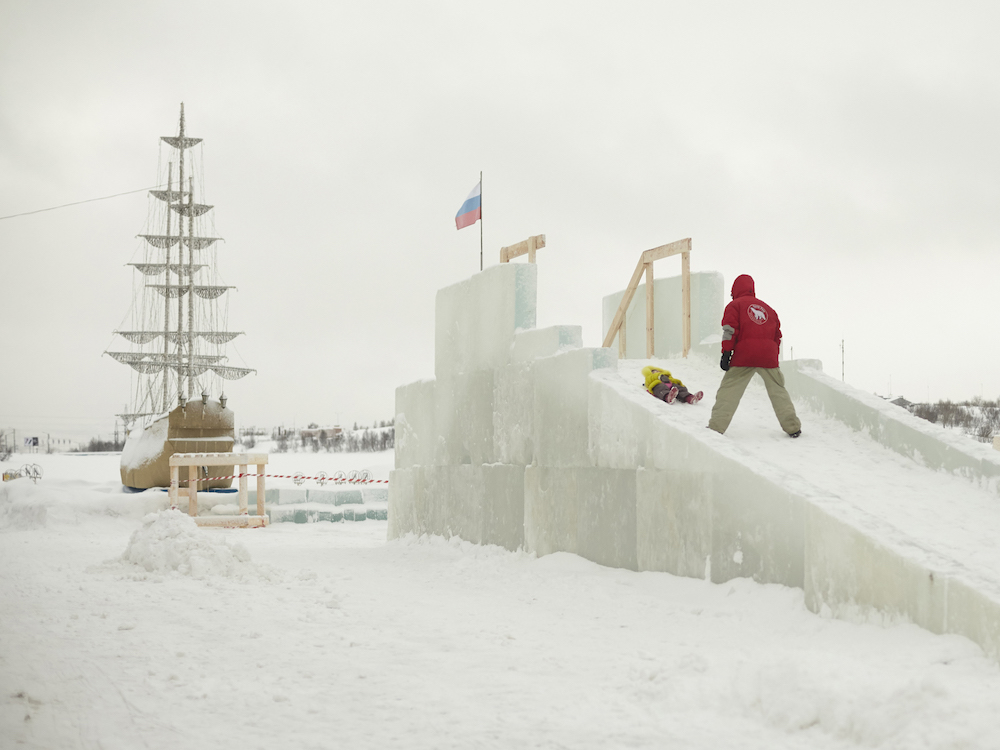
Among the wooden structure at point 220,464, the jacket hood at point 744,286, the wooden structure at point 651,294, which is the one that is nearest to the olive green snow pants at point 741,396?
the jacket hood at point 744,286

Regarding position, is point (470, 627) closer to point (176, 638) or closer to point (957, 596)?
point (176, 638)

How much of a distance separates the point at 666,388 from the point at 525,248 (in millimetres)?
3290

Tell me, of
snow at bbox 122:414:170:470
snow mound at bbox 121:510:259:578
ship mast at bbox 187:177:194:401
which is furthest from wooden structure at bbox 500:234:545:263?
ship mast at bbox 187:177:194:401

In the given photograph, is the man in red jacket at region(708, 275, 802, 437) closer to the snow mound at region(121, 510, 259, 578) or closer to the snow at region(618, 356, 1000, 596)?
the snow at region(618, 356, 1000, 596)

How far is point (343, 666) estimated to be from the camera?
527 centimetres

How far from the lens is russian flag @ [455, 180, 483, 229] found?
12.5m

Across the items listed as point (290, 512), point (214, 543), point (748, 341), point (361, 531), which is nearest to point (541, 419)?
point (748, 341)

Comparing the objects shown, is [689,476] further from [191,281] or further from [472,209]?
[191,281]

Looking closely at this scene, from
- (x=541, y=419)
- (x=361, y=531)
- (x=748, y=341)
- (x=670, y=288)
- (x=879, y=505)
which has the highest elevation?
(x=670, y=288)

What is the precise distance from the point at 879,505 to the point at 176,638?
5.07m

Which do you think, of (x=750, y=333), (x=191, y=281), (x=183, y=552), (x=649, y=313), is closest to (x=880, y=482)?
(x=750, y=333)

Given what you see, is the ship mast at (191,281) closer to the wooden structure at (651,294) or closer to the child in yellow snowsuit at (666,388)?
the wooden structure at (651,294)

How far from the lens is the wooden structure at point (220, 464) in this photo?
17.8 meters

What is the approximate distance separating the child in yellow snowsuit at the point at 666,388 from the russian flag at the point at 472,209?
4.33 meters
